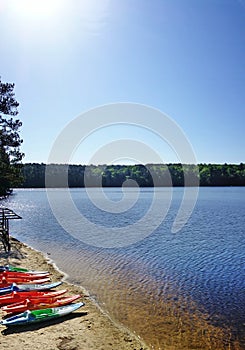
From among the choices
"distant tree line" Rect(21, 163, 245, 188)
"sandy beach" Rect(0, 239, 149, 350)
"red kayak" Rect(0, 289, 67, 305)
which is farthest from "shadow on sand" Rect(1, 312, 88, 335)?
"distant tree line" Rect(21, 163, 245, 188)

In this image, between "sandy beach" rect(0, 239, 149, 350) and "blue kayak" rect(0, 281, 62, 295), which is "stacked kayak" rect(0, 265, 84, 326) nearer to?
"blue kayak" rect(0, 281, 62, 295)

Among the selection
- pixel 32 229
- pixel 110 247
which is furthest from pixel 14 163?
pixel 110 247

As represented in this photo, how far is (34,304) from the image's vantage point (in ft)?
35.3

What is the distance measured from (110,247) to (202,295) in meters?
10.7

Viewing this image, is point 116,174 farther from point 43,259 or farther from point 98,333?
point 98,333

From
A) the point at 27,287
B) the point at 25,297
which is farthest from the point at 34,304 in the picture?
the point at 27,287

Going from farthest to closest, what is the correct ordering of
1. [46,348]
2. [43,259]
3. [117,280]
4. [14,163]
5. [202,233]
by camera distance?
[202,233]
[14,163]
[43,259]
[117,280]
[46,348]

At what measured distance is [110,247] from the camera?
23.3m

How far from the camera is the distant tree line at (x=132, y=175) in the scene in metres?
138

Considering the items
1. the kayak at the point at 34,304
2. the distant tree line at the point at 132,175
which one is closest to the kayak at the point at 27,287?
the kayak at the point at 34,304

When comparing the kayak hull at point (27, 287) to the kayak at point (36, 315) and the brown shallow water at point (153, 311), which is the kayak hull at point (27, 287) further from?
the kayak at point (36, 315)

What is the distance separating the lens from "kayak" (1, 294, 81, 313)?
1020 cm

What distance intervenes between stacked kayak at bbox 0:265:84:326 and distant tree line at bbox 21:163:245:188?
123 metres

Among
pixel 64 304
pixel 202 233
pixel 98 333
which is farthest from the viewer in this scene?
pixel 202 233
